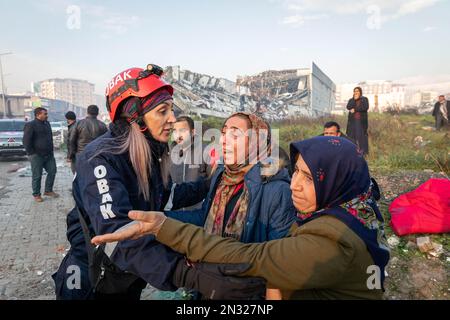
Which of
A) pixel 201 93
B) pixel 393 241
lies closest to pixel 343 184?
pixel 393 241

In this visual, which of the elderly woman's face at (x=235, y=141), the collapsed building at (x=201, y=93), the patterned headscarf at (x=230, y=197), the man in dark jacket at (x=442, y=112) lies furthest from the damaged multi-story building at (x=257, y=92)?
the patterned headscarf at (x=230, y=197)

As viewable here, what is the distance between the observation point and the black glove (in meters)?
1.26

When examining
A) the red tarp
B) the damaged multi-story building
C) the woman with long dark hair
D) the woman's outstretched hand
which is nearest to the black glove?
the woman's outstretched hand

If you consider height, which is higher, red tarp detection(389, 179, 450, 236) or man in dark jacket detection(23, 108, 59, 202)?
man in dark jacket detection(23, 108, 59, 202)

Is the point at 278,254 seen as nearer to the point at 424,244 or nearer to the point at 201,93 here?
the point at 424,244

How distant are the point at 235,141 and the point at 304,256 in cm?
122

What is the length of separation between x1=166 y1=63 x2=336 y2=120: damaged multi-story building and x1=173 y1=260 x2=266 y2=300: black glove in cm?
1880

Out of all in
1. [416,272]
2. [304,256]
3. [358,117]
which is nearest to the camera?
[304,256]

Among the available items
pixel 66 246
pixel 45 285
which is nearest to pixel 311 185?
pixel 45 285

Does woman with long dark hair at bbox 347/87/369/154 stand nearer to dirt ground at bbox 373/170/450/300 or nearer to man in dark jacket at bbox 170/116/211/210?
dirt ground at bbox 373/170/450/300

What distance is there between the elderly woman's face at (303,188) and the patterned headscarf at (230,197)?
0.53 meters

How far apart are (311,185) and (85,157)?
1.10 meters

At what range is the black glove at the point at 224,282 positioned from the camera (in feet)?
4.15

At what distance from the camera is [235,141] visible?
2314 millimetres
